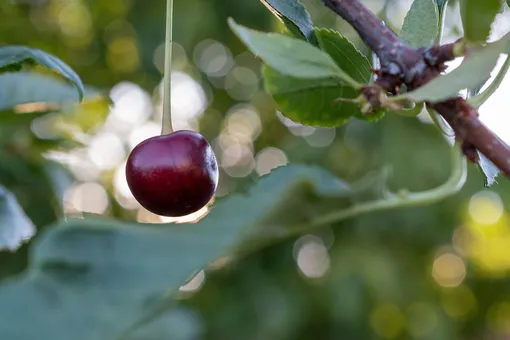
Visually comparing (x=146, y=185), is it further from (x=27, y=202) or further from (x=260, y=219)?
(x=27, y=202)

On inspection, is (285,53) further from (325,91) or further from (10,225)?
(10,225)

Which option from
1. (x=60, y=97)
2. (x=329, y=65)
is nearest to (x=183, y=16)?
(x=60, y=97)

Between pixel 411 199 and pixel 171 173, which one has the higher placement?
pixel 411 199

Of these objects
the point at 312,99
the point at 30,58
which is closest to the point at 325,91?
the point at 312,99

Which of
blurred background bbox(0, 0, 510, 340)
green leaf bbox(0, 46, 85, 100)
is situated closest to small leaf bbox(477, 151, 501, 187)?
green leaf bbox(0, 46, 85, 100)

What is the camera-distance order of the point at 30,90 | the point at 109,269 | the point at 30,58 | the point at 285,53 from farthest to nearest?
the point at 30,90 → the point at 30,58 → the point at 285,53 → the point at 109,269
